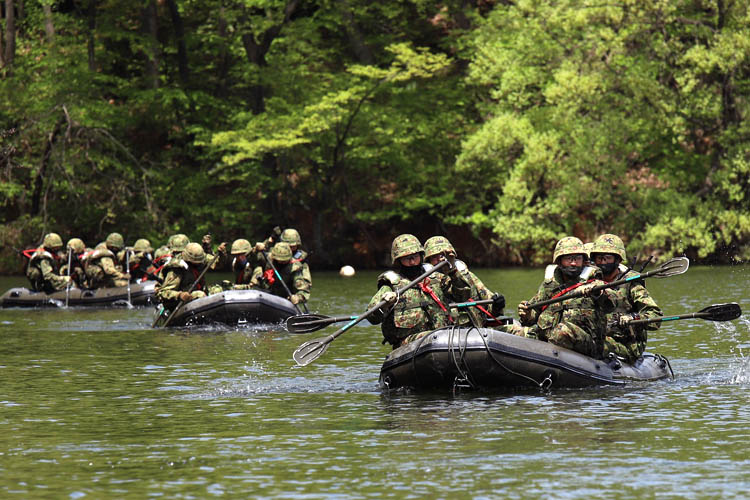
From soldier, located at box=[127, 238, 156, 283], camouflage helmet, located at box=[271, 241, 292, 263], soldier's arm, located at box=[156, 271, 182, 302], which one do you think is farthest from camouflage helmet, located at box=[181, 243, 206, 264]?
soldier, located at box=[127, 238, 156, 283]

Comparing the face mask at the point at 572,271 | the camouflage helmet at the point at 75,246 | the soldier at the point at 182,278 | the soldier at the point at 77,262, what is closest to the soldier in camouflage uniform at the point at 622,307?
the face mask at the point at 572,271

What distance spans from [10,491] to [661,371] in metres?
8.65

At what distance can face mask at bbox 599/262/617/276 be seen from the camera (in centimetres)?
1570

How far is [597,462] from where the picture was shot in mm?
11070

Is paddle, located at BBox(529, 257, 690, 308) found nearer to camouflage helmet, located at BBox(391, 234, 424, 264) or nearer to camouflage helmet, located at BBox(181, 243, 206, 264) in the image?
camouflage helmet, located at BBox(391, 234, 424, 264)

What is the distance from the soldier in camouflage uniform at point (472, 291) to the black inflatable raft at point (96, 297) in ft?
58.6

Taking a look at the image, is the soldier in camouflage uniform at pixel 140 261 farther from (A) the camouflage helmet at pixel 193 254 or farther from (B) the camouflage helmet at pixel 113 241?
(A) the camouflage helmet at pixel 193 254

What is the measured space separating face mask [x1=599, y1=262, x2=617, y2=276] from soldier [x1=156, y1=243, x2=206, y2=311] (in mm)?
11337

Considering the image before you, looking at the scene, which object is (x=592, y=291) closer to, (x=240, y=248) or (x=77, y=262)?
(x=240, y=248)

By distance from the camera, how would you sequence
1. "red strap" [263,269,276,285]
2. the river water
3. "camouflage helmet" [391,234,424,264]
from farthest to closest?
1. "red strap" [263,269,276,285]
2. "camouflage helmet" [391,234,424,264]
3. the river water

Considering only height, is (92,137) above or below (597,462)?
above

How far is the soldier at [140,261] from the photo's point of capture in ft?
114

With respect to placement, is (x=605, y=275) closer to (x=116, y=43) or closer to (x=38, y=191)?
(x=38, y=191)

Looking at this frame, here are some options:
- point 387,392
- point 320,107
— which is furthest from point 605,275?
point 320,107
